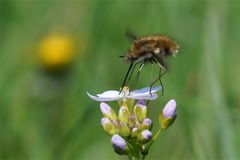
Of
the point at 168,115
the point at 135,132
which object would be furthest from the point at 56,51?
the point at 135,132

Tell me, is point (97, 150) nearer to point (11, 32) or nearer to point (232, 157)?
point (232, 157)

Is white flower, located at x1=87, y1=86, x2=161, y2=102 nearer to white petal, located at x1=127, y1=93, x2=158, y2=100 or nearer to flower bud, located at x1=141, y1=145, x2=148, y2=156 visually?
white petal, located at x1=127, y1=93, x2=158, y2=100

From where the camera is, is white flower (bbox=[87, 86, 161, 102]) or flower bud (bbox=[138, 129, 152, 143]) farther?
white flower (bbox=[87, 86, 161, 102])

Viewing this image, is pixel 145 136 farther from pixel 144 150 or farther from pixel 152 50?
pixel 152 50

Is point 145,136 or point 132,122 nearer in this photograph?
point 145,136

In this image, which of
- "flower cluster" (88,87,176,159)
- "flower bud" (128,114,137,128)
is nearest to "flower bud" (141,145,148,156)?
"flower cluster" (88,87,176,159)

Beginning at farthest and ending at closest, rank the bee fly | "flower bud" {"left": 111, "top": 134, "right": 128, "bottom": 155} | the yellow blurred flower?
the yellow blurred flower → the bee fly → "flower bud" {"left": 111, "top": 134, "right": 128, "bottom": 155}

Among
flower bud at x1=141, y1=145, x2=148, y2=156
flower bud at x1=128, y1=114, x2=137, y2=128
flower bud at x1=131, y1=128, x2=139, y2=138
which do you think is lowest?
flower bud at x1=141, y1=145, x2=148, y2=156

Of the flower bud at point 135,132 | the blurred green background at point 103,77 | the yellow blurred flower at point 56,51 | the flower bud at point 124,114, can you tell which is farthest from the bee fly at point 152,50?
the yellow blurred flower at point 56,51
